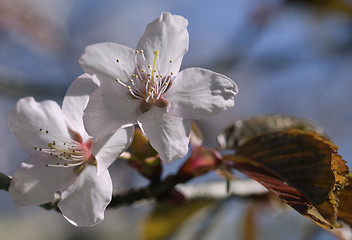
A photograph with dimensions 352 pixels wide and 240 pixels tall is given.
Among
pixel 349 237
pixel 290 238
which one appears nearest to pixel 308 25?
pixel 290 238

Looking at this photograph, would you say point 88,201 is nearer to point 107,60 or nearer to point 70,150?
point 70,150

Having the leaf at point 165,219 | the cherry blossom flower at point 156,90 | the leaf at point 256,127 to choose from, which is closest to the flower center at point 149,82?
the cherry blossom flower at point 156,90

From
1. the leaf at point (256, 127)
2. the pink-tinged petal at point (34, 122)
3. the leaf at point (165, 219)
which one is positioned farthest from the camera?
the leaf at point (165, 219)

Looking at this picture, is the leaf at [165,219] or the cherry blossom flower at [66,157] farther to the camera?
the leaf at [165,219]

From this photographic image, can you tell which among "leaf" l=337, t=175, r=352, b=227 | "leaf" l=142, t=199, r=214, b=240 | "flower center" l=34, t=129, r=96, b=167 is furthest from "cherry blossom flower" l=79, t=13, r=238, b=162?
"leaf" l=142, t=199, r=214, b=240

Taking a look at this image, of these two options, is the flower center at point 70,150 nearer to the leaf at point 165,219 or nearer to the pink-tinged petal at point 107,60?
the pink-tinged petal at point 107,60

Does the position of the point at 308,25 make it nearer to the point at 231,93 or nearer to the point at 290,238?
the point at 290,238

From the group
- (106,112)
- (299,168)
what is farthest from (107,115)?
(299,168)
